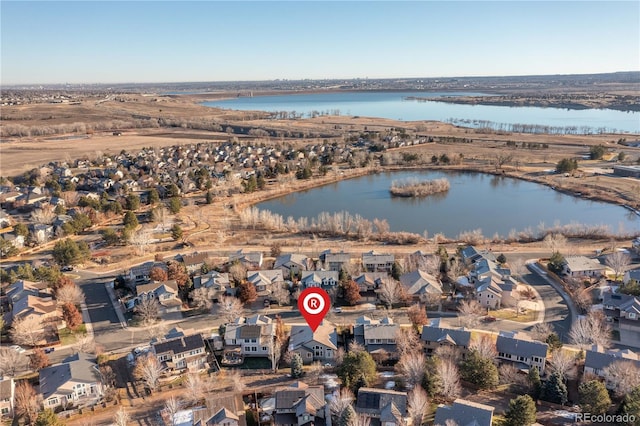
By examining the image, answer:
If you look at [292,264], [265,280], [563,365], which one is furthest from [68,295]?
[563,365]

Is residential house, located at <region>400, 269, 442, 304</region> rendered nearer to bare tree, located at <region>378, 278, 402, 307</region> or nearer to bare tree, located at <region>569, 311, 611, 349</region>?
bare tree, located at <region>378, 278, 402, 307</region>

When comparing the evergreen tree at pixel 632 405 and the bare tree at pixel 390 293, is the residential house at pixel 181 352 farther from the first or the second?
the evergreen tree at pixel 632 405

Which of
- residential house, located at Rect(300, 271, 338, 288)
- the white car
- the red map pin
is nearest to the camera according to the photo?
the white car

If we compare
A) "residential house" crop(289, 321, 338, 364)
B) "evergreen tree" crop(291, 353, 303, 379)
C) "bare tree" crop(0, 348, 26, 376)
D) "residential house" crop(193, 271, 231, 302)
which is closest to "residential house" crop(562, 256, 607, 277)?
"residential house" crop(289, 321, 338, 364)

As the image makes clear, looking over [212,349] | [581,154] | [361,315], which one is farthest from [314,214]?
[581,154]

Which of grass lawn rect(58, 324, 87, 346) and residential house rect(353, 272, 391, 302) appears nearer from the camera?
grass lawn rect(58, 324, 87, 346)

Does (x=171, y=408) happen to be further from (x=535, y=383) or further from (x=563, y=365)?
(x=563, y=365)

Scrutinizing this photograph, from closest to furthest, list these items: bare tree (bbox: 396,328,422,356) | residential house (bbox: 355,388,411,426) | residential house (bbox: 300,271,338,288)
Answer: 1. residential house (bbox: 355,388,411,426)
2. bare tree (bbox: 396,328,422,356)
3. residential house (bbox: 300,271,338,288)
